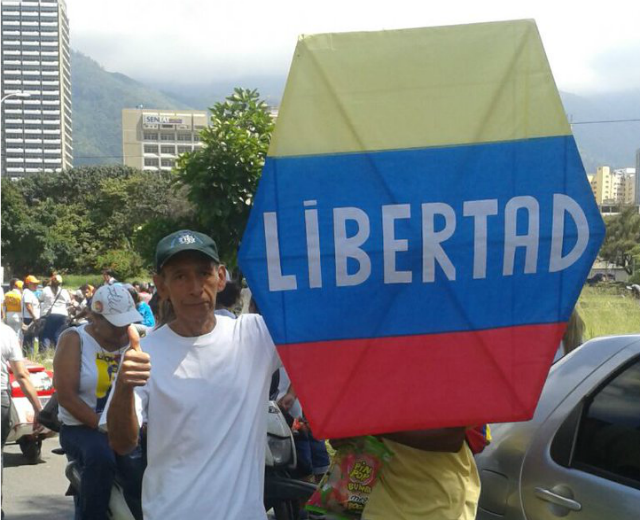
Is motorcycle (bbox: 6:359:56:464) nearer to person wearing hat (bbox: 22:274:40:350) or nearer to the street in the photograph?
the street

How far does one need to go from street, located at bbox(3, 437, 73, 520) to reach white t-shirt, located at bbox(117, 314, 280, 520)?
16.8 feet

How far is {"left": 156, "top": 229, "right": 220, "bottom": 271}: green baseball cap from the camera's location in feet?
9.78

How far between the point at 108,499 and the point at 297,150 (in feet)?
9.82

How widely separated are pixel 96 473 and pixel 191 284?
6.82 ft

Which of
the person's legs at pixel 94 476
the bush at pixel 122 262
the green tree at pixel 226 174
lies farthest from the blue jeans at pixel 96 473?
the bush at pixel 122 262

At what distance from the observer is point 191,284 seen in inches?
119

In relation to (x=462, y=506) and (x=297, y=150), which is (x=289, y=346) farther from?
(x=462, y=506)

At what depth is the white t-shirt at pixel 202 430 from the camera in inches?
112

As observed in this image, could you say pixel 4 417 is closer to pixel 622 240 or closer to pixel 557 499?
pixel 557 499

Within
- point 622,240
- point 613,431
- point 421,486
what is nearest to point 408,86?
point 421,486

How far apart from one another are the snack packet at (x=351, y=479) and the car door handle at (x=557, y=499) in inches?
32.2

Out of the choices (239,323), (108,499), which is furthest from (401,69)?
(108,499)

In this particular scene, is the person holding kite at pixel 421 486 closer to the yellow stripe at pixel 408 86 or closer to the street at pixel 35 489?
the yellow stripe at pixel 408 86

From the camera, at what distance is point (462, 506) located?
9.43 ft
